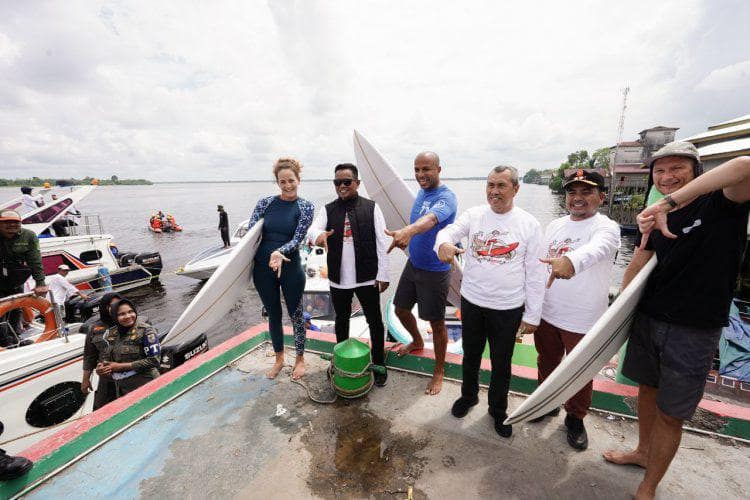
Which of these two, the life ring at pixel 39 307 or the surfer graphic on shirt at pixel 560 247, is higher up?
the surfer graphic on shirt at pixel 560 247

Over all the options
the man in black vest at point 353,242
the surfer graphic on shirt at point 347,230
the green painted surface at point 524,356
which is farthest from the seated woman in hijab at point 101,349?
the green painted surface at point 524,356

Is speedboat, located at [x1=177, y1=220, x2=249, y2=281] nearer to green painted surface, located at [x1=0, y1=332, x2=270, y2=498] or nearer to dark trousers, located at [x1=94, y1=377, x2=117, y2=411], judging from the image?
dark trousers, located at [x1=94, y1=377, x2=117, y2=411]

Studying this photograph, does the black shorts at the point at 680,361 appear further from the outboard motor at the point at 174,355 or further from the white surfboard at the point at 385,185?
the outboard motor at the point at 174,355

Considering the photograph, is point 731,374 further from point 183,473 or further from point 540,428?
point 183,473

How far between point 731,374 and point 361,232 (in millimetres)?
8416

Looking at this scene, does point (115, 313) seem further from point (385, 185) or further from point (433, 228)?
point (385, 185)

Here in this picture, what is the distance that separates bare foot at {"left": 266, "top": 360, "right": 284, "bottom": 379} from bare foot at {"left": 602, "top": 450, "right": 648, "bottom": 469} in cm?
317

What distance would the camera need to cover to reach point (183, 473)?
2389 millimetres

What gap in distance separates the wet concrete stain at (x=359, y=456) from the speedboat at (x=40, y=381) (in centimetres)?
429

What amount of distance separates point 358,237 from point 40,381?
18.9ft

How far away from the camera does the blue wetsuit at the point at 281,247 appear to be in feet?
11.0

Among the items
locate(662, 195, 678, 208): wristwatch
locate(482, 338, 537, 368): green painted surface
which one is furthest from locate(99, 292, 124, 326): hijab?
locate(482, 338, 537, 368): green painted surface

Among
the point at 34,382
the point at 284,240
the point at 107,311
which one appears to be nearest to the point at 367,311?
the point at 284,240

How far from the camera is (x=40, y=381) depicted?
484cm
